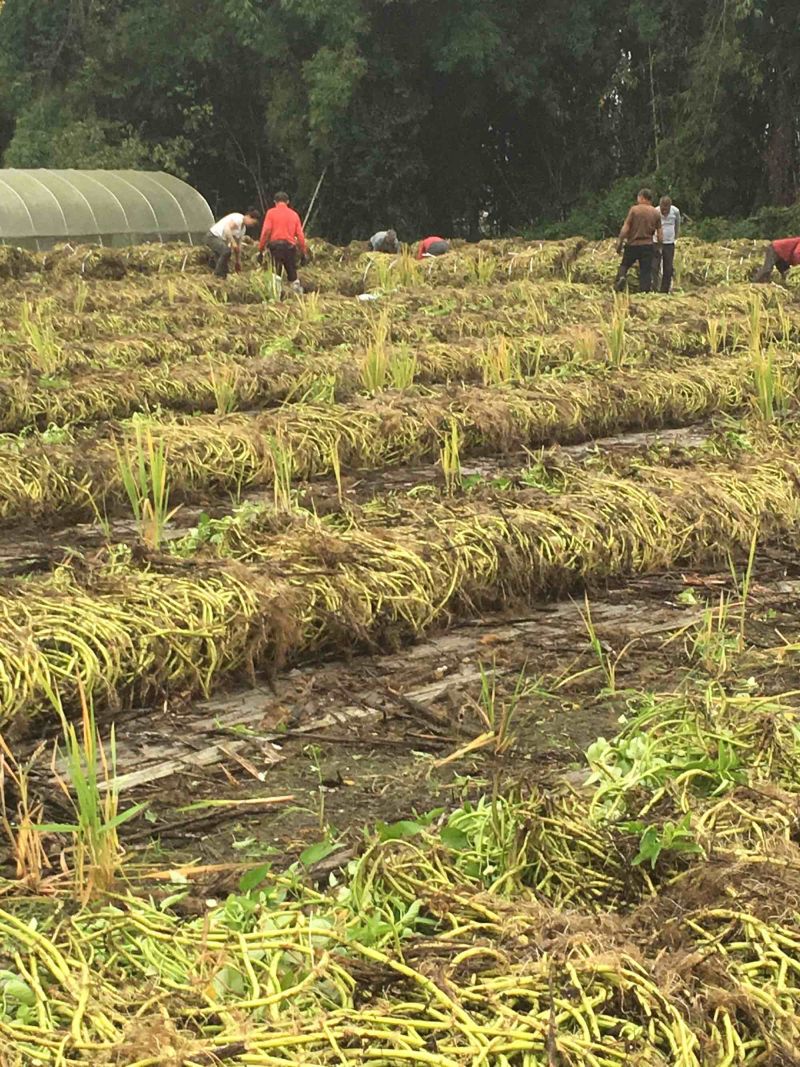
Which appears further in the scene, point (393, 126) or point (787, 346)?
point (393, 126)

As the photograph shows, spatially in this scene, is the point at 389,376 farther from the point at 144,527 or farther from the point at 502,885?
the point at 502,885

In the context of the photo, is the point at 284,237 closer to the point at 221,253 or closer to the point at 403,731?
the point at 221,253

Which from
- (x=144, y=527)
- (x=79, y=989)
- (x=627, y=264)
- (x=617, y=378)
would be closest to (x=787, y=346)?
(x=617, y=378)

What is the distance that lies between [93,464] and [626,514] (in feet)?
6.79

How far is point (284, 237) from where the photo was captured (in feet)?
38.7

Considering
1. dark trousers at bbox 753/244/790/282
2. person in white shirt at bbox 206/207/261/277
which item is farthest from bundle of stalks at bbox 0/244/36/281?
dark trousers at bbox 753/244/790/282

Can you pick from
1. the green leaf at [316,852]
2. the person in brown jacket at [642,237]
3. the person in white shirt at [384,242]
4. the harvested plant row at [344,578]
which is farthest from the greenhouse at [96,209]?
the green leaf at [316,852]

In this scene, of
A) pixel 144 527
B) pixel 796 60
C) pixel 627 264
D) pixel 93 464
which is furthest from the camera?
pixel 796 60

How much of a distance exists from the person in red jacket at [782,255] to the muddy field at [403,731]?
5.31 m

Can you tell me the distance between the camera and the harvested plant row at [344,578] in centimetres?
316

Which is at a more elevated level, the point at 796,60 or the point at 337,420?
the point at 796,60

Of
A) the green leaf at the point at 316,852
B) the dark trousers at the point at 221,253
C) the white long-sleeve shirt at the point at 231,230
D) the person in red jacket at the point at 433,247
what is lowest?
the green leaf at the point at 316,852

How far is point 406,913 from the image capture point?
2.10 meters

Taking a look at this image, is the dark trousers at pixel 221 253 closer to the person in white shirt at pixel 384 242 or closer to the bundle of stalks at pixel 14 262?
the bundle of stalks at pixel 14 262
